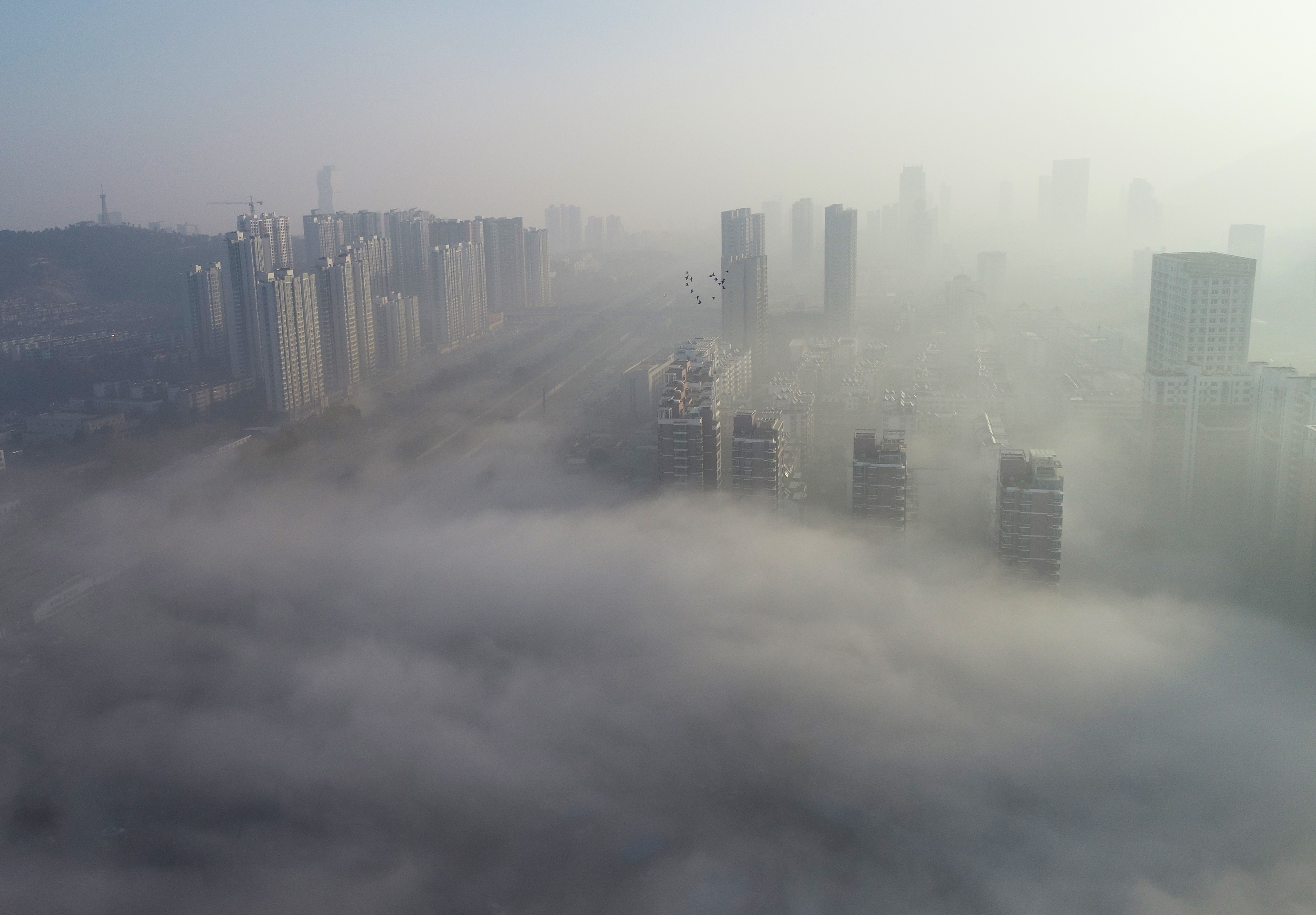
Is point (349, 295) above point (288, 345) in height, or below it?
above

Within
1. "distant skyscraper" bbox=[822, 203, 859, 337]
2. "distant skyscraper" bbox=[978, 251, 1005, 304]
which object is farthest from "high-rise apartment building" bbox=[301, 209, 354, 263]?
"distant skyscraper" bbox=[978, 251, 1005, 304]

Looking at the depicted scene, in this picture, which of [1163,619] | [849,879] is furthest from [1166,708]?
[849,879]

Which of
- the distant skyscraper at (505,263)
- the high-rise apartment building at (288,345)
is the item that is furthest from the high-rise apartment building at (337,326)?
the distant skyscraper at (505,263)

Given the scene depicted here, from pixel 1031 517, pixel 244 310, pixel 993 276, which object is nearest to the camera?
pixel 1031 517

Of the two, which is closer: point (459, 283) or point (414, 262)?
point (459, 283)

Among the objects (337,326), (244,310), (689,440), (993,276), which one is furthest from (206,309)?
(993,276)

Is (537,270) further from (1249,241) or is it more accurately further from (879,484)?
(879,484)

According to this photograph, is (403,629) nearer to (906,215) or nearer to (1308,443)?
(1308,443)
